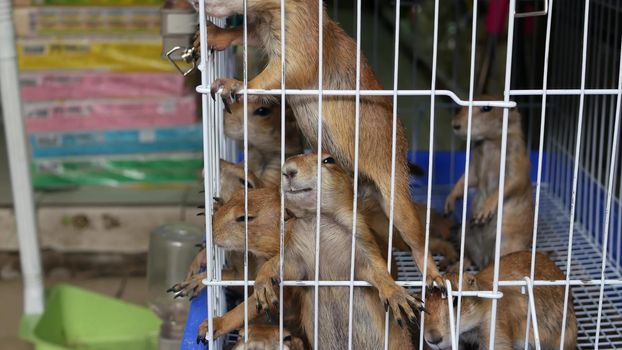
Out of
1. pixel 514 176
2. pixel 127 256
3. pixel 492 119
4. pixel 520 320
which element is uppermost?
pixel 492 119

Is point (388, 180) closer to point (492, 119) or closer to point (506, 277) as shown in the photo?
point (506, 277)

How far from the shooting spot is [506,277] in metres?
2.26

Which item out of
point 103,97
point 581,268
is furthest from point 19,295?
point 581,268

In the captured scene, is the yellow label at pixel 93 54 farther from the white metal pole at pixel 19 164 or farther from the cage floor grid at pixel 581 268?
the cage floor grid at pixel 581 268

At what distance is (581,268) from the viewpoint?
272 cm

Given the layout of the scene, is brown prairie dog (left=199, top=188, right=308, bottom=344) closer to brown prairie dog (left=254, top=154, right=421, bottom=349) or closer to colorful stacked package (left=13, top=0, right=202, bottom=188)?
brown prairie dog (left=254, top=154, right=421, bottom=349)

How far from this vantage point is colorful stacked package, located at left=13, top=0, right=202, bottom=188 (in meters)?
4.28

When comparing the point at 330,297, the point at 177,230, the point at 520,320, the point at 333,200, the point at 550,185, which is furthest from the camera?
the point at 550,185

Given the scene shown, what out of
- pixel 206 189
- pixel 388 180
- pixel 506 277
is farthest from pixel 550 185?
pixel 206 189

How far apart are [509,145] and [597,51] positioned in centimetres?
52

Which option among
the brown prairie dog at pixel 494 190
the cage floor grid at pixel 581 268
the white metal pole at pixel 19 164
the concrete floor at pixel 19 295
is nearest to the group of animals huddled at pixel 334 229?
the cage floor grid at pixel 581 268

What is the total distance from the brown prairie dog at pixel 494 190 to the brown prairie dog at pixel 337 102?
818mm

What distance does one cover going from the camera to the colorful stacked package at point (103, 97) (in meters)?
4.28

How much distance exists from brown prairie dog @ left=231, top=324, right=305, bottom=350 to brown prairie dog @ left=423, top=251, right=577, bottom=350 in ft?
0.99
